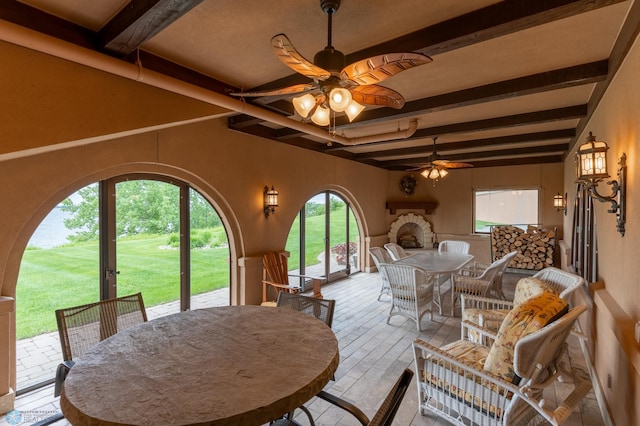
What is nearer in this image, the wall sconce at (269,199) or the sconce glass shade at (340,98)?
the sconce glass shade at (340,98)

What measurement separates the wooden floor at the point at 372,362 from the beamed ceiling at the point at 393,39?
265cm

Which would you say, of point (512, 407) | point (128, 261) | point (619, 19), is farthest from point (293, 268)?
point (619, 19)

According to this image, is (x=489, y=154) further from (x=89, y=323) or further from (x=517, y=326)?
(x=89, y=323)

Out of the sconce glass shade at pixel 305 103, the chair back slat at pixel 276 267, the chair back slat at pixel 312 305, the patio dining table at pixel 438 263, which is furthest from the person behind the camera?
the chair back slat at pixel 276 267

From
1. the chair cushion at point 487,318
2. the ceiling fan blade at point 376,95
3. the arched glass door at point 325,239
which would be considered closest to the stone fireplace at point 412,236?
the arched glass door at point 325,239

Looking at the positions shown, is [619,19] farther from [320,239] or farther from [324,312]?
[320,239]

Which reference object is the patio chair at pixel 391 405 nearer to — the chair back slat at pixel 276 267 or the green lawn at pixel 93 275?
the green lawn at pixel 93 275

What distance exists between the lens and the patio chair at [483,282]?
4.32m

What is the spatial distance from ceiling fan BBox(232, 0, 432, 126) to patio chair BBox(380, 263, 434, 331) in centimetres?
234

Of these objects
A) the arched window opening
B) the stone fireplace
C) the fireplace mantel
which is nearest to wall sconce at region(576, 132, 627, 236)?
the arched window opening

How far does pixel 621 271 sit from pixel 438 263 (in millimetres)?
2608

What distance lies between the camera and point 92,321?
2152mm

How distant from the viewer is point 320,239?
653cm

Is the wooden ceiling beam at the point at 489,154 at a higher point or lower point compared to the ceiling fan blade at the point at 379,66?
higher
